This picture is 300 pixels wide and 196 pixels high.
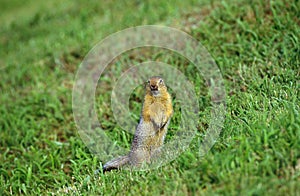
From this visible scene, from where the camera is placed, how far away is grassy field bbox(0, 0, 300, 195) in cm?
405

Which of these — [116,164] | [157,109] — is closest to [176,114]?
[157,109]

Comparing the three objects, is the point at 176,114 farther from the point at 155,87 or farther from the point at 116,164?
the point at 116,164

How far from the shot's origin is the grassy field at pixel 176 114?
4055mm

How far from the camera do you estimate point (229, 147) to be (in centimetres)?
424

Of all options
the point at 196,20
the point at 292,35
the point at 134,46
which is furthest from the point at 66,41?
the point at 292,35

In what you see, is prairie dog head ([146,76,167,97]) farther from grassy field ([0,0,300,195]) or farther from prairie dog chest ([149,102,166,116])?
grassy field ([0,0,300,195])

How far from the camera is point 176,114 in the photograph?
6.15 m

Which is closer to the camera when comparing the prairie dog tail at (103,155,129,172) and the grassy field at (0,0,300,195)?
the grassy field at (0,0,300,195)

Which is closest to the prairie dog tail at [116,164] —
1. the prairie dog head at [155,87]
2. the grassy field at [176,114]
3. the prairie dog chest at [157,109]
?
the grassy field at [176,114]

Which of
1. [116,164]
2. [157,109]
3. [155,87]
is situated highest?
[155,87]

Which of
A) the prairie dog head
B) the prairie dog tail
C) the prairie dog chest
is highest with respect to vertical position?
the prairie dog head

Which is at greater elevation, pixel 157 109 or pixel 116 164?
pixel 157 109

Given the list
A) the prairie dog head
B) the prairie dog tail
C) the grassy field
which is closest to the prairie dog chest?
the prairie dog head

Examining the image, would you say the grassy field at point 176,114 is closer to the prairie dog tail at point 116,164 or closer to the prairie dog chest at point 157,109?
the prairie dog tail at point 116,164
